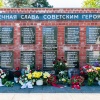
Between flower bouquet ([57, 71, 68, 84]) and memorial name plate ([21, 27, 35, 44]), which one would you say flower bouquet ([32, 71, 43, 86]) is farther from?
memorial name plate ([21, 27, 35, 44])

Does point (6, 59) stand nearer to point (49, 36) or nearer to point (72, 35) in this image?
point (49, 36)

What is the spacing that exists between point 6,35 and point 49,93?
3.22 m

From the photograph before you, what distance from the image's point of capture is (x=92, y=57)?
34.3ft

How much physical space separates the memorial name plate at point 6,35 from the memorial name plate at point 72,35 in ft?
6.52

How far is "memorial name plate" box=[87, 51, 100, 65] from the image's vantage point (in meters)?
10.5

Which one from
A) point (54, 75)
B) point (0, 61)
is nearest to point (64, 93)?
point (54, 75)

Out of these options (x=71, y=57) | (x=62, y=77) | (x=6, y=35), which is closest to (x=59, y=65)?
(x=62, y=77)

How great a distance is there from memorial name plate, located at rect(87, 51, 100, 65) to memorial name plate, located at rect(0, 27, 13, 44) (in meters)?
2.81

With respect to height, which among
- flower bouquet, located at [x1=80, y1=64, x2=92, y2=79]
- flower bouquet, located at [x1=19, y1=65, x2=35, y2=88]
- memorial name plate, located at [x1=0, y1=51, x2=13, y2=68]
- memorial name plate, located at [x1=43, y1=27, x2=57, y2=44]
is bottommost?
flower bouquet, located at [x1=19, y1=65, x2=35, y2=88]

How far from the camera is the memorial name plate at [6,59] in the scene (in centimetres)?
1045
